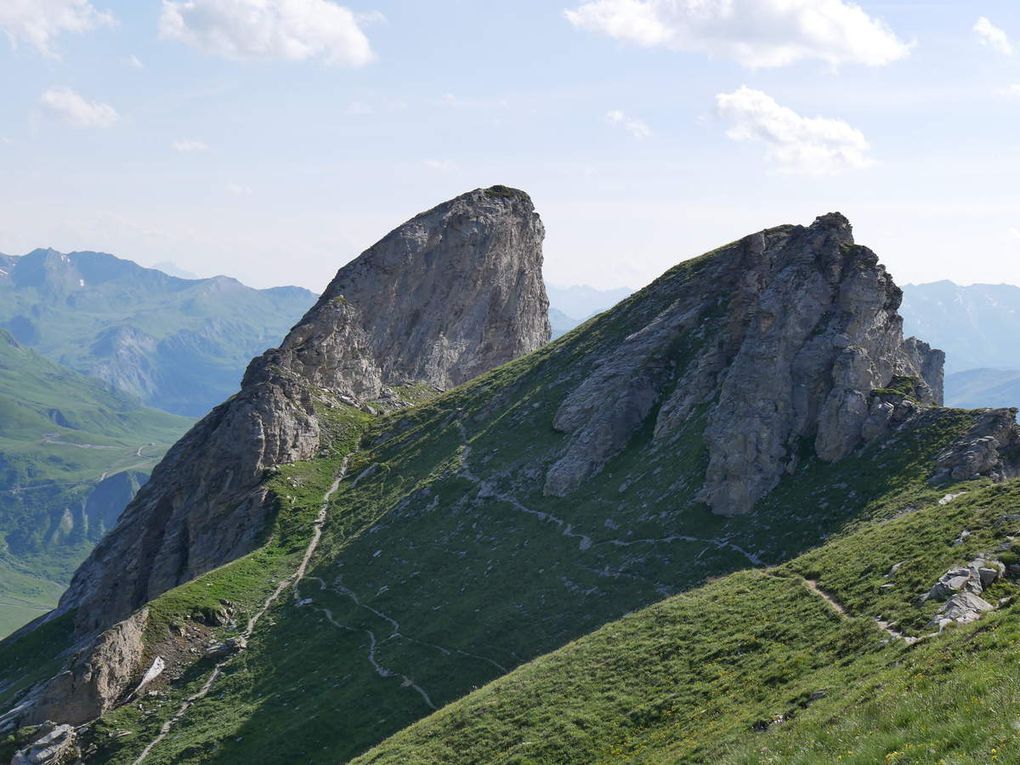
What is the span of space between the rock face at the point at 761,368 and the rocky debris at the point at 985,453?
744cm

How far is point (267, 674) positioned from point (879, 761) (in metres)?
60.6

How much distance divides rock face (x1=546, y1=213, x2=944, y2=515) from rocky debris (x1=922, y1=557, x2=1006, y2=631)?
102ft

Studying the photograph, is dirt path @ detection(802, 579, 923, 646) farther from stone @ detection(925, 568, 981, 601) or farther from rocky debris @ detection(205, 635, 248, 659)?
rocky debris @ detection(205, 635, 248, 659)

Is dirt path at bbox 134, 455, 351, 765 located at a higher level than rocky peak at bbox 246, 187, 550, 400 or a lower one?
lower

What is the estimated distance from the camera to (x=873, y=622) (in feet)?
142

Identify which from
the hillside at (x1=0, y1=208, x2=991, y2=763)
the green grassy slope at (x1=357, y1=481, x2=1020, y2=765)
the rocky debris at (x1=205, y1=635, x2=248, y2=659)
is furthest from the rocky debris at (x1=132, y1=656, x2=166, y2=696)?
the green grassy slope at (x1=357, y1=481, x2=1020, y2=765)

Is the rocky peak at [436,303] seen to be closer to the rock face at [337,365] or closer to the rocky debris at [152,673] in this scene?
the rock face at [337,365]

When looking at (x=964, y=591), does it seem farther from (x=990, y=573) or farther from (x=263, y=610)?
(x=263, y=610)

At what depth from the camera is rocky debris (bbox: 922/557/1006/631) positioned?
126 feet

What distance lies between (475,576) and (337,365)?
6217cm

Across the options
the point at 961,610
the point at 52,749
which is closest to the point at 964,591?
the point at 961,610

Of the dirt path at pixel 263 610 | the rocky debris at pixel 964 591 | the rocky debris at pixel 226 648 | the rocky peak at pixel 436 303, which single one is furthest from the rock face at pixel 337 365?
the rocky debris at pixel 964 591

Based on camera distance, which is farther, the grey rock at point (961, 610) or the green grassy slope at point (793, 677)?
the grey rock at point (961, 610)

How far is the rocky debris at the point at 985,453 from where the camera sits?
2549 inches
